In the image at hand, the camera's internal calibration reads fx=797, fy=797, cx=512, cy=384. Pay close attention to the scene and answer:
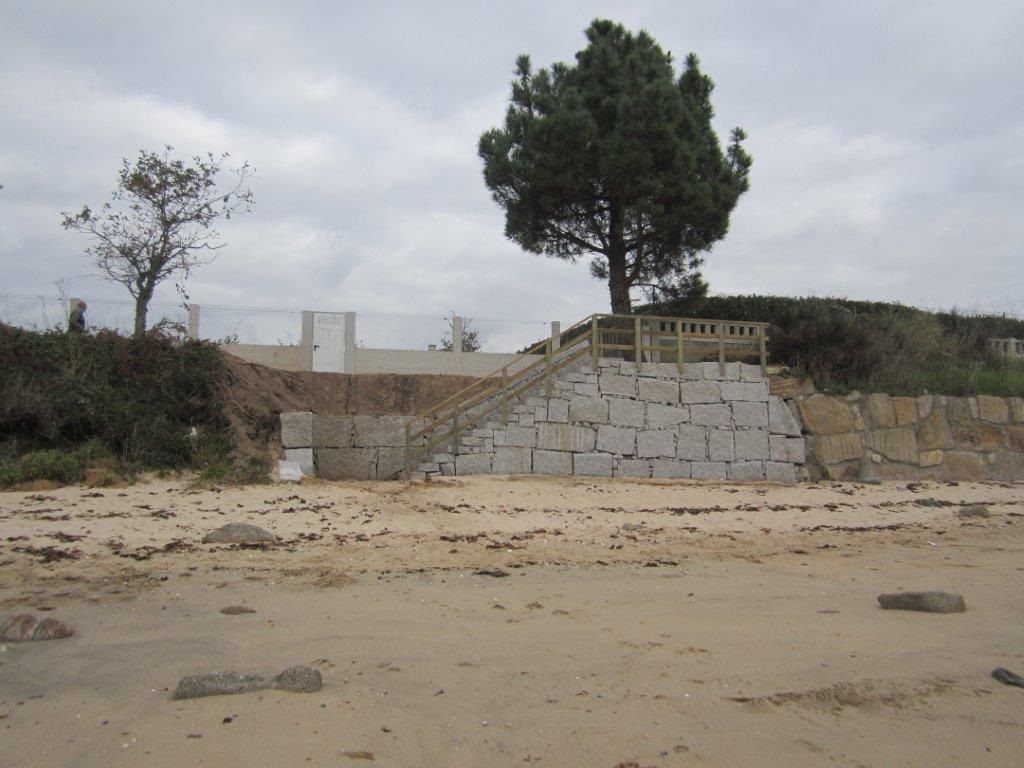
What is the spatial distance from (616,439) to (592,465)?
67cm

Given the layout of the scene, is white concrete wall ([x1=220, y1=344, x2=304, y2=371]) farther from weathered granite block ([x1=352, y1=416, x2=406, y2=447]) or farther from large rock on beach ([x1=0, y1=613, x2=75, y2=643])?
large rock on beach ([x1=0, y1=613, x2=75, y2=643])

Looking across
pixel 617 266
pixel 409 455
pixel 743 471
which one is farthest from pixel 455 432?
pixel 617 266

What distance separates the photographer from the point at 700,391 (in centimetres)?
1488

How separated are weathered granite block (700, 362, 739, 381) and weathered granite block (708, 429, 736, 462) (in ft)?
3.31

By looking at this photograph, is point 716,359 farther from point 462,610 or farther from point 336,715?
point 336,715

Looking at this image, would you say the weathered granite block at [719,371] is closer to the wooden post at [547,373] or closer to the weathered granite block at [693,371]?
the weathered granite block at [693,371]

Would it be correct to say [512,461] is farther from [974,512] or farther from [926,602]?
[926,602]

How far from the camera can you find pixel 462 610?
5.15 m

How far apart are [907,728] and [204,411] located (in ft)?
36.0

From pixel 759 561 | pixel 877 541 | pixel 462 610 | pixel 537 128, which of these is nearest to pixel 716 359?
pixel 537 128

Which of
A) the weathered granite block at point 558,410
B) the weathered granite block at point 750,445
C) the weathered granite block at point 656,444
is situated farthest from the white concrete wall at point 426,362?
the weathered granite block at point 750,445

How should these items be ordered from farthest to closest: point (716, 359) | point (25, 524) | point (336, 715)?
1. point (716, 359)
2. point (25, 524)
3. point (336, 715)

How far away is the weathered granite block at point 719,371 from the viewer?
49.2 feet

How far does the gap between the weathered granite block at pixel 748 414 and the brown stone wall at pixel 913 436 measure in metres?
0.81
